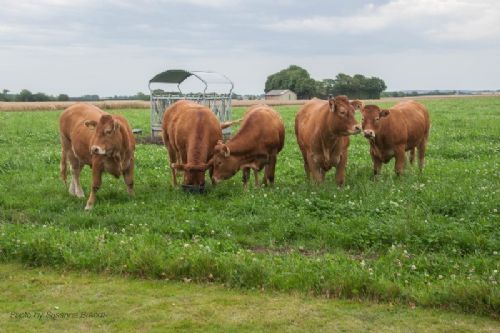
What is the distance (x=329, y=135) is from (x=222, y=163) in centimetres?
234

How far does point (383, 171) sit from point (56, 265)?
29.3ft

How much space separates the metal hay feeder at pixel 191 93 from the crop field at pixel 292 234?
12.8m

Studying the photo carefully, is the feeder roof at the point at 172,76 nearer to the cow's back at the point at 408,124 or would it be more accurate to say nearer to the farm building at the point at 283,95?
the cow's back at the point at 408,124

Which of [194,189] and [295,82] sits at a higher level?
[295,82]

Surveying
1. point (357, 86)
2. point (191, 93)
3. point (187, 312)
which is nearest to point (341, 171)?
point (187, 312)

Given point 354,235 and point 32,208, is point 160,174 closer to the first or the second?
point 32,208

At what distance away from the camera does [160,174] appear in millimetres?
15188

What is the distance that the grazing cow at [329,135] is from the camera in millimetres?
12336

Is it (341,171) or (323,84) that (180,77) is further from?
(323,84)

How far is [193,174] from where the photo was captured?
12.4 metres

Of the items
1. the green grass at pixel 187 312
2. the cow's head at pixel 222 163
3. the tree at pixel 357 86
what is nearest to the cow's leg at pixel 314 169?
the cow's head at pixel 222 163

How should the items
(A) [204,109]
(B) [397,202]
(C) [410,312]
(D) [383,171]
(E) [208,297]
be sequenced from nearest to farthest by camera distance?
(C) [410,312] < (E) [208,297] < (B) [397,202] < (A) [204,109] < (D) [383,171]

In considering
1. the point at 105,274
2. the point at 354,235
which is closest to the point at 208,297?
the point at 105,274

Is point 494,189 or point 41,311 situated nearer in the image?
point 41,311
